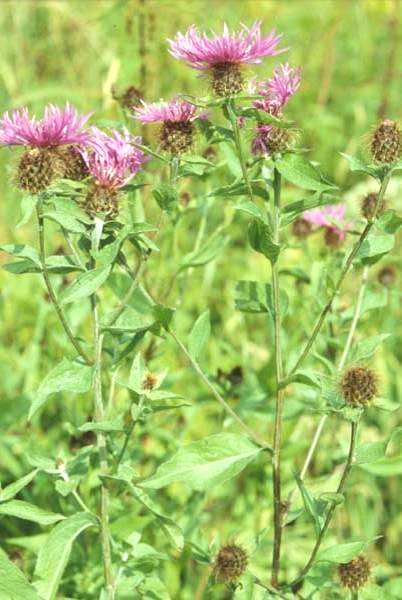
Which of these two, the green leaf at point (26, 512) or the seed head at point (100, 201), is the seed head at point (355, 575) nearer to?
the green leaf at point (26, 512)

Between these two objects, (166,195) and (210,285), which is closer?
(166,195)

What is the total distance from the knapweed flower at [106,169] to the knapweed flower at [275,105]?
0.72ft

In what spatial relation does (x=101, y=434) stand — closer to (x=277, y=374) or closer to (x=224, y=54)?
(x=277, y=374)

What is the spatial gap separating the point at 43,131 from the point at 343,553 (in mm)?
850

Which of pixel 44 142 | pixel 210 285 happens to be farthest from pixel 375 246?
pixel 210 285

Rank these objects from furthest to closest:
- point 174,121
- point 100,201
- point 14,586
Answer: point 174,121
point 100,201
point 14,586

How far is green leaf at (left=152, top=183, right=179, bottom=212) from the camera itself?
55.0 inches

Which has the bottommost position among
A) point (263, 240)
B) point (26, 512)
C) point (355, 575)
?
point (355, 575)

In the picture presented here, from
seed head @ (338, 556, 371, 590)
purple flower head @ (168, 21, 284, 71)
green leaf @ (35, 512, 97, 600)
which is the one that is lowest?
seed head @ (338, 556, 371, 590)

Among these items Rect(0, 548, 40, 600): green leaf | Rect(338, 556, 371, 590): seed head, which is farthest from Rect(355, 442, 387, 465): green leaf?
Rect(0, 548, 40, 600): green leaf

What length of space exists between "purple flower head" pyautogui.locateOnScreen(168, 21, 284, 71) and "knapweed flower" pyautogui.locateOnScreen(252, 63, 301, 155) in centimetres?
5

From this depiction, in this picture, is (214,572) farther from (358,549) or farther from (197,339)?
(197,339)

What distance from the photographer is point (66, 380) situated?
1401 millimetres

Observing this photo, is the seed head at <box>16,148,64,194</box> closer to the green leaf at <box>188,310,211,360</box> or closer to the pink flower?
the green leaf at <box>188,310,211,360</box>
